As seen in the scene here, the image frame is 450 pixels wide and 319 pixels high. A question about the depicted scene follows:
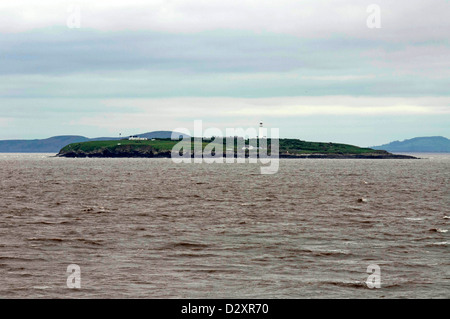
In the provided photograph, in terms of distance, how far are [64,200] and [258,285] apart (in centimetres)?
5175

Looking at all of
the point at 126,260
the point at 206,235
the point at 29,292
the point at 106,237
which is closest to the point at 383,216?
the point at 206,235

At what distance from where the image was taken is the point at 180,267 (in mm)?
30453

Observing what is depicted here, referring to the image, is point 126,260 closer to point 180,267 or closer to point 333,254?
point 180,267

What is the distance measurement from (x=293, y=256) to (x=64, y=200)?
46.7 meters

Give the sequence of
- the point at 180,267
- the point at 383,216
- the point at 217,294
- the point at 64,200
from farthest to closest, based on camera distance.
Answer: the point at 64,200
the point at 383,216
the point at 180,267
the point at 217,294

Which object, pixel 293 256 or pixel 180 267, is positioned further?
pixel 293 256

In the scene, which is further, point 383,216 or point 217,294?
point 383,216

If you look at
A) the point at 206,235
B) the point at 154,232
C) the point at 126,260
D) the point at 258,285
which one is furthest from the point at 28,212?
the point at 258,285

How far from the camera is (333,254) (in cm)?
3425
